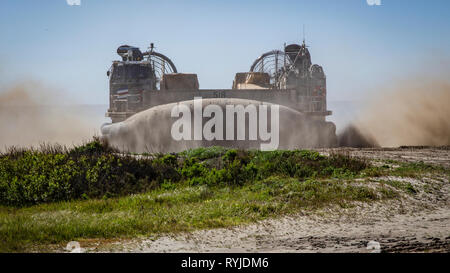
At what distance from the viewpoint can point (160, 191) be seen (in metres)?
12.9

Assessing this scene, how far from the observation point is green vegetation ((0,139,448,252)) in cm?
902

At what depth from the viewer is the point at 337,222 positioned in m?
9.66

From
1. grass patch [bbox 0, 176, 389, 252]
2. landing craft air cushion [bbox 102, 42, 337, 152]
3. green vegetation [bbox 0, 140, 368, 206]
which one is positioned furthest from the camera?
landing craft air cushion [bbox 102, 42, 337, 152]

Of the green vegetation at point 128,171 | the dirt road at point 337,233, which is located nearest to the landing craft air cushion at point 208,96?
the green vegetation at point 128,171

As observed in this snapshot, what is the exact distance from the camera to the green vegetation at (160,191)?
9.02 meters

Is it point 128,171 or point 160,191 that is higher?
point 128,171

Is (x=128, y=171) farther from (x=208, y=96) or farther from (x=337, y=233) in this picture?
(x=208, y=96)

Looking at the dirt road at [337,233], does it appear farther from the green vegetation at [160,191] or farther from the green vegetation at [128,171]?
the green vegetation at [128,171]

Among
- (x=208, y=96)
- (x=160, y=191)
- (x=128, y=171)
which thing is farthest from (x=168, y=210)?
(x=208, y=96)

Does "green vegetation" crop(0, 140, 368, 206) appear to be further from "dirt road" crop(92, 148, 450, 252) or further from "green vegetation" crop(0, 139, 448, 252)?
"dirt road" crop(92, 148, 450, 252)

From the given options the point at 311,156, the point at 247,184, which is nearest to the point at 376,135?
the point at 311,156

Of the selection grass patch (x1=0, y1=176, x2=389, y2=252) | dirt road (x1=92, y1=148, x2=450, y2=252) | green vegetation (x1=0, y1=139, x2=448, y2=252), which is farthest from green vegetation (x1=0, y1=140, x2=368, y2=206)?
dirt road (x1=92, y1=148, x2=450, y2=252)
